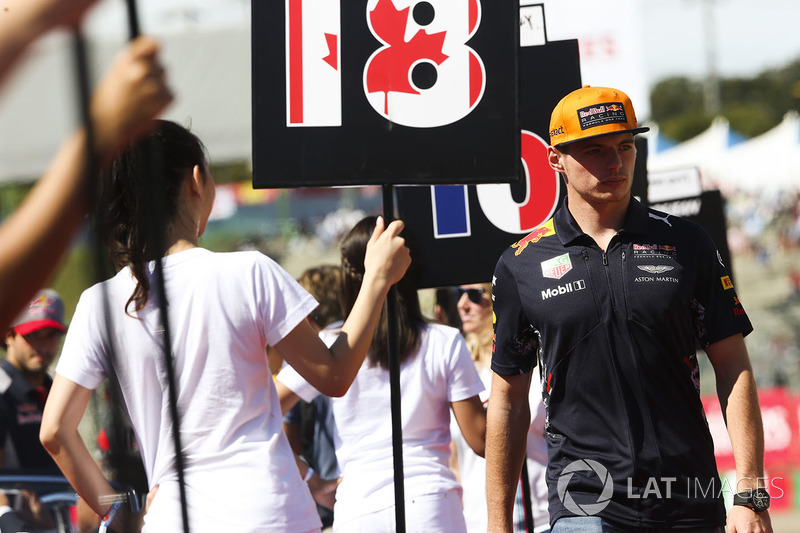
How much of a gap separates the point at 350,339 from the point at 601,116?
34.8 inches

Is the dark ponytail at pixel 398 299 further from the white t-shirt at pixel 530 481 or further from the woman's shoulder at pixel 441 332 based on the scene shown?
the white t-shirt at pixel 530 481

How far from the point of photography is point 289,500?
7.49 feet

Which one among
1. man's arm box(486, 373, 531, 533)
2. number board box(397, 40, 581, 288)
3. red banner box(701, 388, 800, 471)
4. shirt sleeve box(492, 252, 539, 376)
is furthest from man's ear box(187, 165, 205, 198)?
red banner box(701, 388, 800, 471)

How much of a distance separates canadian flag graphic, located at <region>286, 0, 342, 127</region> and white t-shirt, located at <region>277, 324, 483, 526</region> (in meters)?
0.86

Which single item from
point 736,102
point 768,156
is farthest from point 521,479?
point 736,102

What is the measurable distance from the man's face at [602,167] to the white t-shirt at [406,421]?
0.83 metres

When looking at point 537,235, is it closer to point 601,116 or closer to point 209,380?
point 601,116

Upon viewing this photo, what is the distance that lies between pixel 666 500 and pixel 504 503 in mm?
465

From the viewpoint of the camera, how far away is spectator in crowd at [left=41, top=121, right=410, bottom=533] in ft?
7.32

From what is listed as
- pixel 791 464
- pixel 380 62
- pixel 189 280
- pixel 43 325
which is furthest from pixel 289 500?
pixel 791 464

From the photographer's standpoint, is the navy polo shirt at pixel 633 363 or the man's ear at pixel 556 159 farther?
the man's ear at pixel 556 159

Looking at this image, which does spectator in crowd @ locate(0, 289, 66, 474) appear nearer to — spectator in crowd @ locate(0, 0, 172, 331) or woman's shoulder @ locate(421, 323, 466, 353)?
woman's shoulder @ locate(421, 323, 466, 353)

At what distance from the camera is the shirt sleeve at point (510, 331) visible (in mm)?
→ 2645

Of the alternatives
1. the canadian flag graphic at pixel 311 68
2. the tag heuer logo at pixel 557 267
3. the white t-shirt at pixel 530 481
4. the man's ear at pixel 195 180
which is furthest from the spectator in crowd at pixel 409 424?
the man's ear at pixel 195 180
